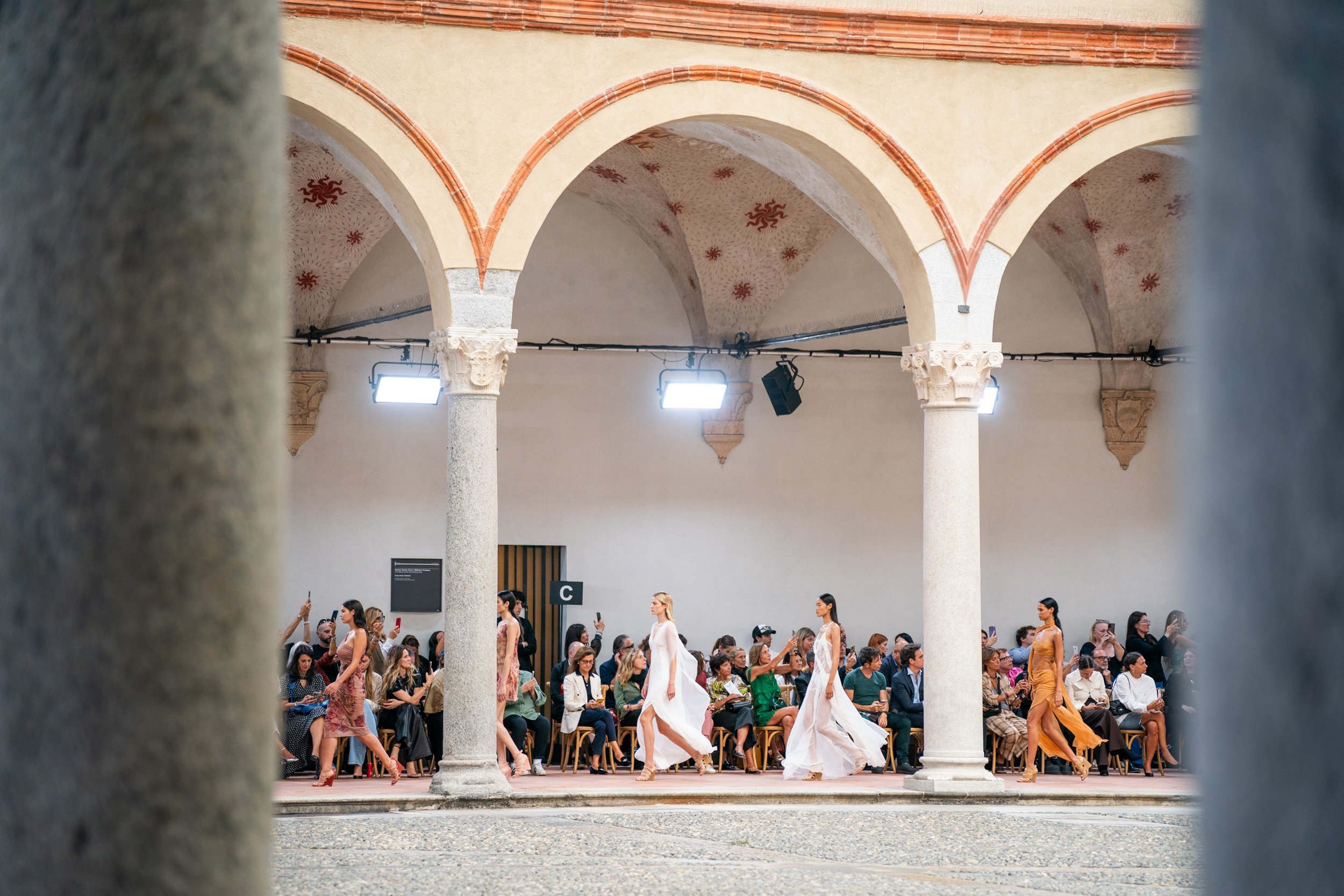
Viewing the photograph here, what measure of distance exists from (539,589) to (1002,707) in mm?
4945

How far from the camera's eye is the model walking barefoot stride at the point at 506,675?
9969mm

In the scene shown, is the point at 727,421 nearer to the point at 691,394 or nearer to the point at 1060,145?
the point at 691,394

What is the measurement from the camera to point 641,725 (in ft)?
34.4

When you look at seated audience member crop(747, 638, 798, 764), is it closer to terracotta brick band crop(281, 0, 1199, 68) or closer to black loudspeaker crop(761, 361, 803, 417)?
black loudspeaker crop(761, 361, 803, 417)

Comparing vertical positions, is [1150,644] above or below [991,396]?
below

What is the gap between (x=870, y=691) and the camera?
12.0 m

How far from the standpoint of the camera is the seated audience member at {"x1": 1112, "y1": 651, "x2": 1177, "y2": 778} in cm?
1215

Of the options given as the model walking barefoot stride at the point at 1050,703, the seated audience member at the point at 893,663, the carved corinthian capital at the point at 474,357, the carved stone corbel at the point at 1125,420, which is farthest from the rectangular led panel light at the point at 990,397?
the carved corinthian capital at the point at 474,357

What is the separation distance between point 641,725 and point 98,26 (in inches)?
386

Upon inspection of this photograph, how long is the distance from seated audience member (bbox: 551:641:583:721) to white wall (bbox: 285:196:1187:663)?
9.19 feet

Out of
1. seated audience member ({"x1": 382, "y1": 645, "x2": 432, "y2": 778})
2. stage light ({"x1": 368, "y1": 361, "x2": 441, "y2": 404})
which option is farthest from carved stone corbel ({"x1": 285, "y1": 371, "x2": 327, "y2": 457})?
seated audience member ({"x1": 382, "y1": 645, "x2": 432, "y2": 778})

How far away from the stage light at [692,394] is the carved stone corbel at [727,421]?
514 millimetres

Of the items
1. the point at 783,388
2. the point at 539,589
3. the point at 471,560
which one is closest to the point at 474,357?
the point at 471,560

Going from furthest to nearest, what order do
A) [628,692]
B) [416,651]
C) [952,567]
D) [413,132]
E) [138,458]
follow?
[416,651]
[628,692]
[952,567]
[413,132]
[138,458]
